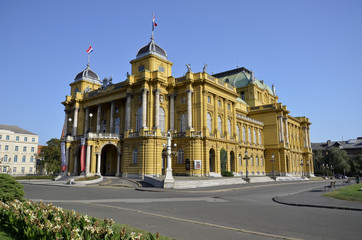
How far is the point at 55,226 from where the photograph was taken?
6.84 metres

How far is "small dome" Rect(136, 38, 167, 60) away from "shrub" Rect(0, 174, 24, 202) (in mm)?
37240

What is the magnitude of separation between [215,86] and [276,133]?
86.8 ft

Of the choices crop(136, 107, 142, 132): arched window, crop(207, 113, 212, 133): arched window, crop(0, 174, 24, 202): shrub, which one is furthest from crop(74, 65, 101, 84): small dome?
crop(0, 174, 24, 202): shrub

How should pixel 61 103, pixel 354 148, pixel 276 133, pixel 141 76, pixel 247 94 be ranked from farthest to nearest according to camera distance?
1. pixel 354 148
2. pixel 247 94
3. pixel 276 133
4. pixel 61 103
5. pixel 141 76

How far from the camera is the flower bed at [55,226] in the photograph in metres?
6.48

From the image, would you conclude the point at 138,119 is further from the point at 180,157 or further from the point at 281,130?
the point at 281,130

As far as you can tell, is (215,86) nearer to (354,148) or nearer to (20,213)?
(20,213)

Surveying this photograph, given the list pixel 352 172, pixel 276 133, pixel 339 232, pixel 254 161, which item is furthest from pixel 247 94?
pixel 339 232

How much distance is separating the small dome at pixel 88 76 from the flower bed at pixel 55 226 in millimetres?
52878

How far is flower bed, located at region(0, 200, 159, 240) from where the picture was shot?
21.3 ft

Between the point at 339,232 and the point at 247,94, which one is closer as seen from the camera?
the point at 339,232

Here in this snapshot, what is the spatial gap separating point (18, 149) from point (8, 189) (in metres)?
82.1

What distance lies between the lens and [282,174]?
62.0 meters

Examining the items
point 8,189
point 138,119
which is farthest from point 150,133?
point 8,189
